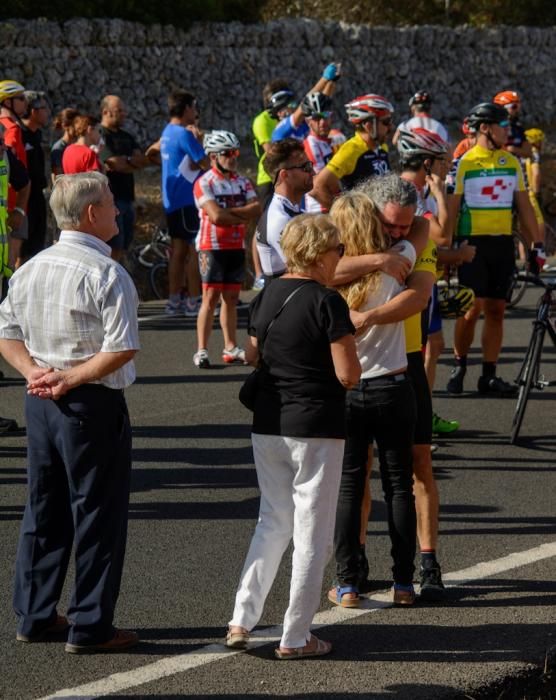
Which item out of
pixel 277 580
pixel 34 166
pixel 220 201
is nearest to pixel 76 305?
pixel 277 580

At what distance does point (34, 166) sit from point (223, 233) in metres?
2.30

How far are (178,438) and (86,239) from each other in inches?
164

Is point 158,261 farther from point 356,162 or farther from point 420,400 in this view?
point 420,400

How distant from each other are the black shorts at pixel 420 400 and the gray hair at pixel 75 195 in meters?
1.71

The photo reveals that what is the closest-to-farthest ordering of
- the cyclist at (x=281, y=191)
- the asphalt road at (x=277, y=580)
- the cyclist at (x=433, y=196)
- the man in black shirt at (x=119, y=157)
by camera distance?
the asphalt road at (x=277, y=580)
the cyclist at (x=433, y=196)
the cyclist at (x=281, y=191)
the man in black shirt at (x=119, y=157)

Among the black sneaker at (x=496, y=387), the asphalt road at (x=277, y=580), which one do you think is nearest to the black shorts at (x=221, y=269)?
the asphalt road at (x=277, y=580)

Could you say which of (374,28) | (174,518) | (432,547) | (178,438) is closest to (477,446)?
(178,438)

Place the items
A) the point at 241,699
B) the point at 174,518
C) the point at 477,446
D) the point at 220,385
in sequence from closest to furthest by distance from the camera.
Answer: the point at 241,699 < the point at 174,518 < the point at 477,446 < the point at 220,385

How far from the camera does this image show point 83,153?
11.7 meters

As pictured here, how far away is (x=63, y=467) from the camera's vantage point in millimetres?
5539

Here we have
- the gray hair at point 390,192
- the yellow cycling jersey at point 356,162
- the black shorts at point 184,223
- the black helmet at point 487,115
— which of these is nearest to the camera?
the gray hair at point 390,192

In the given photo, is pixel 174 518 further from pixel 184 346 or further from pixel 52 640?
pixel 184 346

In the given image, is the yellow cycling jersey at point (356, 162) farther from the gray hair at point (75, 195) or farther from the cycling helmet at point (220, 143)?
the gray hair at point (75, 195)

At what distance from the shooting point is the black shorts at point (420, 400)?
6270 millimetres
